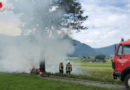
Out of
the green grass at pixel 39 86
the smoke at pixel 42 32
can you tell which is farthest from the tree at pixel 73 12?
the green grass at pixel 39 86

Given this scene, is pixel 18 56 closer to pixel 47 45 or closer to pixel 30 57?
pixel 30 57

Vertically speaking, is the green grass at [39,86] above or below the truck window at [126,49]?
below

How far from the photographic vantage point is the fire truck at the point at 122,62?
11.0 metres

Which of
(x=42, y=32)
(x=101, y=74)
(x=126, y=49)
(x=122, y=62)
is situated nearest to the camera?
A: (x=126, y=49)

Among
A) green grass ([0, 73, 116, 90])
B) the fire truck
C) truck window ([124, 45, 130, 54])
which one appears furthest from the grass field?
green grass ([0, 73, 116, 90])

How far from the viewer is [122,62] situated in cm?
1151

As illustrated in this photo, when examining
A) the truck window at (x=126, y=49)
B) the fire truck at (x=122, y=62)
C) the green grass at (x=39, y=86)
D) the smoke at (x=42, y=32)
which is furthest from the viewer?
the smoke at (x=42, y=32)

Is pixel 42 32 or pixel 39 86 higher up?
pixel 42 32

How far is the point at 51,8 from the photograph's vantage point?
21.3m

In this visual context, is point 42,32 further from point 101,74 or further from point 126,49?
point 101,74

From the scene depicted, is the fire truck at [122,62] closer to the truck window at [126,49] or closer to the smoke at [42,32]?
the truck window at [126,49]

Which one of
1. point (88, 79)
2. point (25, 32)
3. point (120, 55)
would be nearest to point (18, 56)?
point (25, 32)

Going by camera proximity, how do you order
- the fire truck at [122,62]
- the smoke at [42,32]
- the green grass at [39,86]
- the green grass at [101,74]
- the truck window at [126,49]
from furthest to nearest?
1. the smoke at [42,32]
2. the green grass at [101,74]
3. the truck window at [126,49]
4. the fire truck at [122,62]
5. the green grass at [39,86]

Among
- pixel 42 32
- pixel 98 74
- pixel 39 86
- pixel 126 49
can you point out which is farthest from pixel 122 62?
pixel 98 74
